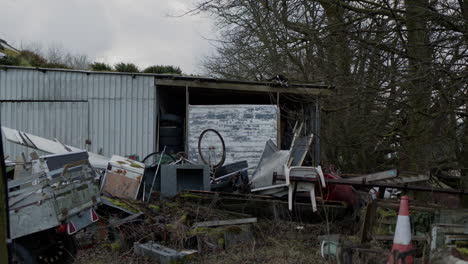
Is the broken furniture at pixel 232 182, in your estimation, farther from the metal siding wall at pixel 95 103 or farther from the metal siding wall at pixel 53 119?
the metal siding wall at pixel 53 119

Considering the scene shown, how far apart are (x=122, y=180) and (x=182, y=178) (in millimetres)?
1353

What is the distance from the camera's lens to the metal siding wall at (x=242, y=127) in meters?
11.8

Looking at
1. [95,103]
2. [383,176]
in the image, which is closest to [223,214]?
[383,176]

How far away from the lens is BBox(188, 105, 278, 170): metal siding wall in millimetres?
11820

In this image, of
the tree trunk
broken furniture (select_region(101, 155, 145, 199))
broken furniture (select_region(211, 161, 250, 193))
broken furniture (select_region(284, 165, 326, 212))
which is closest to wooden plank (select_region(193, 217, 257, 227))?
broken furniture (select_region(284, 165, 326, 212))

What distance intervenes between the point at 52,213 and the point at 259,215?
3682mm

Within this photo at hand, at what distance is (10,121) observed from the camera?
11703 millimetres

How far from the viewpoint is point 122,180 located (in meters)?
8.23

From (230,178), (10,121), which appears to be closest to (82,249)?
(230,178)

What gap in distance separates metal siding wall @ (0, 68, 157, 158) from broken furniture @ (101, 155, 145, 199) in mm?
3335

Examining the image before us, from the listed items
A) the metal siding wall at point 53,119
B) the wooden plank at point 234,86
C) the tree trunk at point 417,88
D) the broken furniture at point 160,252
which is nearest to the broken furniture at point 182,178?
the broken furniture at point 160,252

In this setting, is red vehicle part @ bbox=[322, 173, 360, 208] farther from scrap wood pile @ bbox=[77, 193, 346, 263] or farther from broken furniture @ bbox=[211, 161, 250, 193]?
→ broken furniture @ bbox=[211, 161, 250, 193]

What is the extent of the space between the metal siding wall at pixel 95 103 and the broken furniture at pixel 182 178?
2804 millimetres

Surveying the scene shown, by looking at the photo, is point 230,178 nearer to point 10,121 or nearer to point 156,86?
point 156,86
